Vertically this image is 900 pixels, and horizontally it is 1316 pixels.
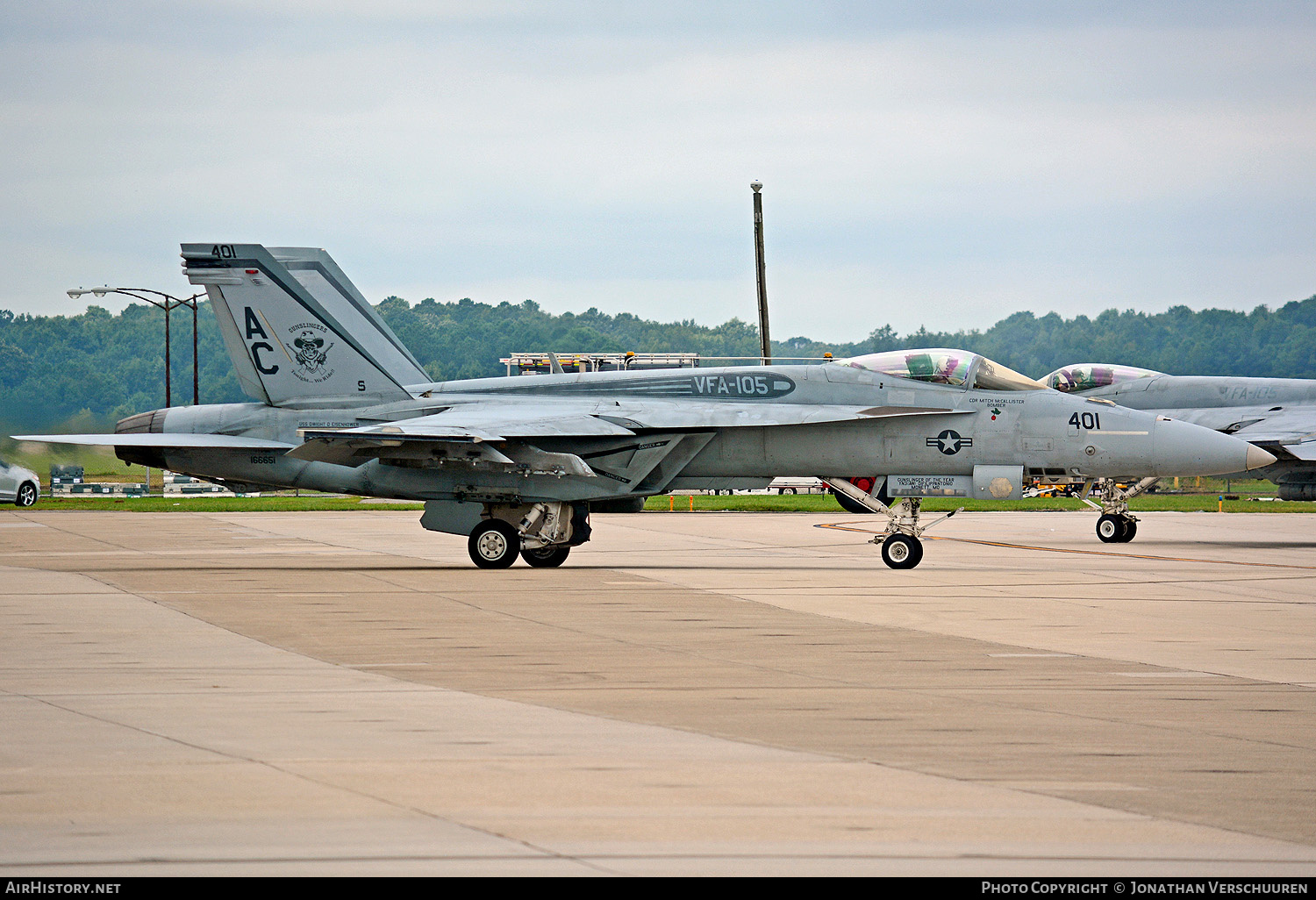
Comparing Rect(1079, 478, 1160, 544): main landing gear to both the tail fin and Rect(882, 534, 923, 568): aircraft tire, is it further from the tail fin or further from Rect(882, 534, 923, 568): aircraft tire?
the tail fin

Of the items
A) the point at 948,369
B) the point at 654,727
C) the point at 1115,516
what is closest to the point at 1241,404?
the point at 1115,516

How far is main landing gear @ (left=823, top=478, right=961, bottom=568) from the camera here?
18891 mm

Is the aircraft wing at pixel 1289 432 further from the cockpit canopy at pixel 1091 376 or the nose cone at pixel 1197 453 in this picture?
the nose cone at pixel 1197 453

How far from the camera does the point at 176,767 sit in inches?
253

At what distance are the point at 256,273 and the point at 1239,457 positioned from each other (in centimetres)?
1387

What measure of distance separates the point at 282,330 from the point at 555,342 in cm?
7402

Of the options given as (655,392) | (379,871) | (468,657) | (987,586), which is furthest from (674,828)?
(655,392)

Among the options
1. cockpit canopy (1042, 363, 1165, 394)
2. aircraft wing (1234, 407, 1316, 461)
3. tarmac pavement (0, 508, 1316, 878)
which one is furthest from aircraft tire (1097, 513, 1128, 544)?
tarmac pavement (0, 508, 1316, 878)

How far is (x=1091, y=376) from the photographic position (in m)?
27.7

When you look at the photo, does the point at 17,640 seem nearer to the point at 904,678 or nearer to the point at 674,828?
the point at 904,678

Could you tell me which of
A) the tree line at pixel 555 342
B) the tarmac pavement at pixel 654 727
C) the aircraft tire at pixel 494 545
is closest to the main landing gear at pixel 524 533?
the aircraft tire at pixel 494 545

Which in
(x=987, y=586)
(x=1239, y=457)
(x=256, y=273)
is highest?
(x=256, y=273)

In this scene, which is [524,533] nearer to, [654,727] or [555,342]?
[654,727]

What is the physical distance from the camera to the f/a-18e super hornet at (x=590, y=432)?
1856 cm
